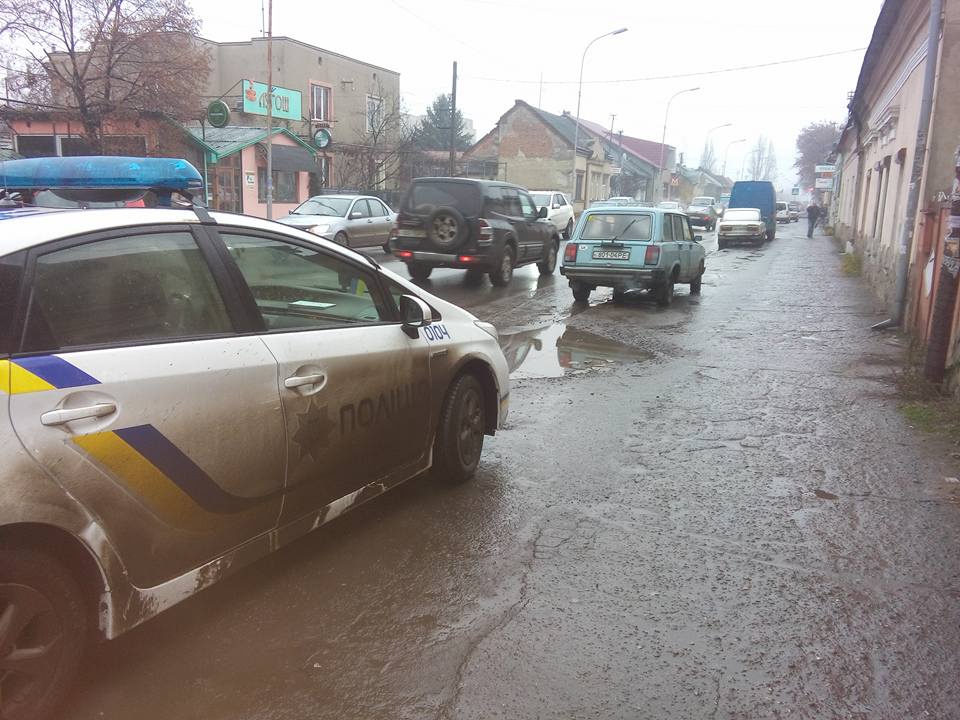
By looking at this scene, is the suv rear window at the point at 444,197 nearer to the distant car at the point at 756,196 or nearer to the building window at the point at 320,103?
the distant car at the point at 756,196

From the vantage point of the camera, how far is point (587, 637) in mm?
3092

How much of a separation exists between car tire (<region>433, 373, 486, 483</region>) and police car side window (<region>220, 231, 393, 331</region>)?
0.70 m

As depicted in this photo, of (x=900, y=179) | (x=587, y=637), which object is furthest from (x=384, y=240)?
(x=587, y=637)

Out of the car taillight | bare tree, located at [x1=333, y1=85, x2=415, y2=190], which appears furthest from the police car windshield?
bare tree, located at [x1=333, y1=85, x2=415, y2=190]

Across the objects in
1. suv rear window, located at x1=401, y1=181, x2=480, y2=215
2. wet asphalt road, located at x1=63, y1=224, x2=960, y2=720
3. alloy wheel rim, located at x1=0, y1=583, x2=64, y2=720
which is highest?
suv rear window, located at x1=401, y1=181, x2=480, y2=215

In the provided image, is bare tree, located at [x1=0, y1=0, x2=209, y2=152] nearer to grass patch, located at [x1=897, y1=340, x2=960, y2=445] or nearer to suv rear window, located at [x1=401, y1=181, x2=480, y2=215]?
suv rear window, located at [x1=401, y1=181, x2=480, y2=215]

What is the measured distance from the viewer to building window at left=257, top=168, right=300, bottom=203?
→ 32406mm

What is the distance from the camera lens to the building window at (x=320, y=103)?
4159 cm

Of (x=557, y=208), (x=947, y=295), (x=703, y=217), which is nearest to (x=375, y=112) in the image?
(x=557, y=208)

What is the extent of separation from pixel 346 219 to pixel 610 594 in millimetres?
15627

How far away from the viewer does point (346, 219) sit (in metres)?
18.0

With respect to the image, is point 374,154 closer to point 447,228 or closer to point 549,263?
point 549,263

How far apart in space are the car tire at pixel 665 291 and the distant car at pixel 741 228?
62.9ft

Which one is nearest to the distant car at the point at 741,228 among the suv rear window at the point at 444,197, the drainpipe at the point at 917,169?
the suv rear window at the point at 444,197
